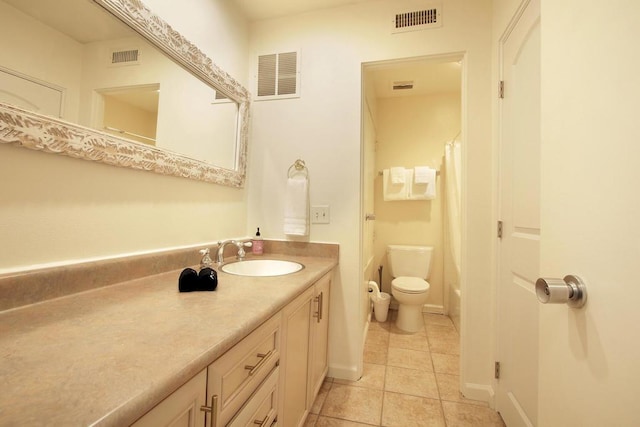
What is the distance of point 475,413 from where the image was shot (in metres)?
1.38

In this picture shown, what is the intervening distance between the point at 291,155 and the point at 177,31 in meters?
0.86

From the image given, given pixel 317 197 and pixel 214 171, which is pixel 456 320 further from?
pixel 214 171

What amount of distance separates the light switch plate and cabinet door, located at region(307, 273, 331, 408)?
36 centimetres

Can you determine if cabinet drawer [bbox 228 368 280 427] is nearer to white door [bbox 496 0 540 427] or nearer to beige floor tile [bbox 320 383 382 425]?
beige floor tile [bbox 320 383 382 425]

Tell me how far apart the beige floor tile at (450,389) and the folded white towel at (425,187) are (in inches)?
64.7

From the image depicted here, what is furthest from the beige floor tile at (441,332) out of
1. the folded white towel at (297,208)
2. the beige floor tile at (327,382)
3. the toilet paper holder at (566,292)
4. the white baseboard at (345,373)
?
the toilet paper holder at (566,292)

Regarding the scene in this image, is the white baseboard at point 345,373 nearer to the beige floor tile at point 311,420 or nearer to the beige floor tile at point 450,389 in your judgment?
the beige floor tile at point 311,420

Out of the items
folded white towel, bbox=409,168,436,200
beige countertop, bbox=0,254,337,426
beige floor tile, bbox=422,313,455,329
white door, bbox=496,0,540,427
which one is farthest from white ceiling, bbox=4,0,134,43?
beige floor tile, bbox=422,313,455,329

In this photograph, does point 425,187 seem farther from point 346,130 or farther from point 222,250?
point 222,250

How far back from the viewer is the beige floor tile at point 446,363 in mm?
1756

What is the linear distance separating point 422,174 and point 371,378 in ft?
6.44

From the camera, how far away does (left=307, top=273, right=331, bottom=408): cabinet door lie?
1.29 metres

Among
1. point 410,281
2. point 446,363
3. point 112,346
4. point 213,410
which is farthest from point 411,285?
point 112,346

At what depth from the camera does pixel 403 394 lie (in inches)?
59.7
